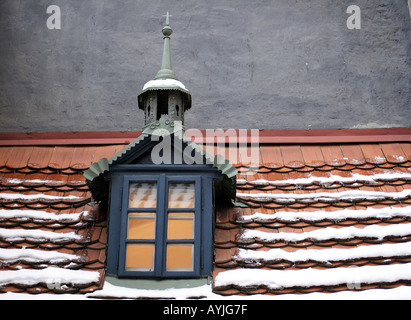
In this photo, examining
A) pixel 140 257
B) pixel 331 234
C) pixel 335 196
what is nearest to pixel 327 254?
pixel 331 234

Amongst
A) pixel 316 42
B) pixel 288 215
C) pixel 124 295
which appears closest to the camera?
pixel 124 295

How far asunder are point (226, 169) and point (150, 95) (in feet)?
3.86

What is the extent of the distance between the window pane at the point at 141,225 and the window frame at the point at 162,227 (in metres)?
0.04

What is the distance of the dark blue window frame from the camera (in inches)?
171

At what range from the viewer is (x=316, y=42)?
786 centimetres

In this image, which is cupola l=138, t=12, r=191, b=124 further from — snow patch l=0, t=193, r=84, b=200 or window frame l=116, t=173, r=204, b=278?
snow patch l=0, t=193, r=84, b=200

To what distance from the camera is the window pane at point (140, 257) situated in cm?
438

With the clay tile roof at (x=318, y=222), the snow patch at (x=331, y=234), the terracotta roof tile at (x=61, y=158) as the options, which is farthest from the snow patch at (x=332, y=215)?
the terracotta roof tile at (x=61, y=158)

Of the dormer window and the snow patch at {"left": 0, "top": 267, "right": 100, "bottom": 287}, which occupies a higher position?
the dormer window

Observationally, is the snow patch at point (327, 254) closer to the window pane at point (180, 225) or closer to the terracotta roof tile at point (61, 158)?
the window pane at point (180, 225)

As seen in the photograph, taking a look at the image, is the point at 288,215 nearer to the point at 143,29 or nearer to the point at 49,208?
the point at 49,208

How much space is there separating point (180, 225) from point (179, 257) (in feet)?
0.87

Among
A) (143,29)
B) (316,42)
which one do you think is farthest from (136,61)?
(316,42)

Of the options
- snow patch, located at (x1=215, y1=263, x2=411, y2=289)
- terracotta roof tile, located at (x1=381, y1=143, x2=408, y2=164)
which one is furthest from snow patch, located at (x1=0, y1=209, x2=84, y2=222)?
terracotta roof tile, located at (x1=381, y1=143, x2=408, y2=164)
